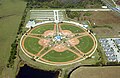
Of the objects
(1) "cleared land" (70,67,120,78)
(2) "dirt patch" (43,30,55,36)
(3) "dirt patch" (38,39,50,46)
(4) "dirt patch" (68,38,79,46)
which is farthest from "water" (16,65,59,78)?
(2) "dirt patch" (43,30,55,36)

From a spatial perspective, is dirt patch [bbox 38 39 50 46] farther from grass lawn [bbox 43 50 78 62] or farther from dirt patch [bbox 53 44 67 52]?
grass lawn [bbox 43 50 78 62]

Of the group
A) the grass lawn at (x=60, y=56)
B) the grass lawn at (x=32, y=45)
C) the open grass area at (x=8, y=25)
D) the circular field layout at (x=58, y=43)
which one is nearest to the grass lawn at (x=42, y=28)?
the circular field layout at (x=58, y=43)

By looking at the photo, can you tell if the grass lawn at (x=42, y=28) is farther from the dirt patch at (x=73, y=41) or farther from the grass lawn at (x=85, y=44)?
the grass lawn at (x=85, y=44)

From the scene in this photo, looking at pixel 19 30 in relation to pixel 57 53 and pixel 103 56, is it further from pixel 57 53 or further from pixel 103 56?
pixel 103 56

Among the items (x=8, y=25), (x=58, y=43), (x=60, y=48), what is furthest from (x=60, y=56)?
(x=8, y=25)

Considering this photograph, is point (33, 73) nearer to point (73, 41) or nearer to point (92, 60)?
point (92, 60)
